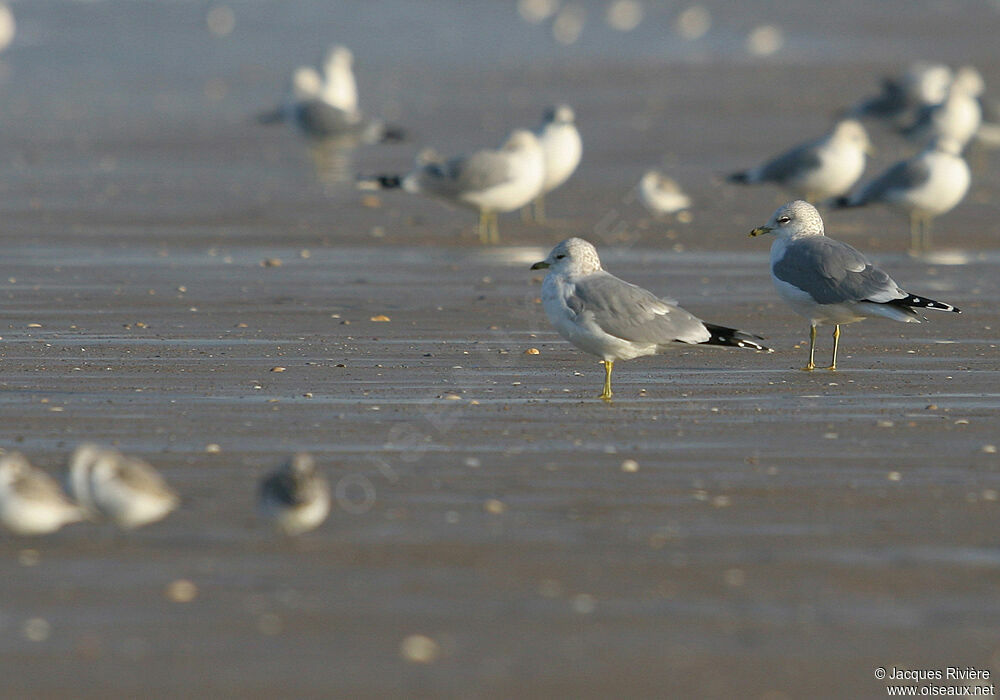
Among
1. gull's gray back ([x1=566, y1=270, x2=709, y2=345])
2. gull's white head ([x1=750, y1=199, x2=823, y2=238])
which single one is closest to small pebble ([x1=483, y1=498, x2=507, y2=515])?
gull's gray back ([x1=566, y1=270, x2=709, y2=345])

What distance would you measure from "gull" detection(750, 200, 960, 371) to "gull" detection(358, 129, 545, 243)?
5366 mm

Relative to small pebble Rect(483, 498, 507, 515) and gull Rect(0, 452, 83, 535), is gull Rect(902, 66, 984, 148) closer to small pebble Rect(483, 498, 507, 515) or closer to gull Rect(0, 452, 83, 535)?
small pebble Rect(483, 498, 507, 515)

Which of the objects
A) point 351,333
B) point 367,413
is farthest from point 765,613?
point 351,333

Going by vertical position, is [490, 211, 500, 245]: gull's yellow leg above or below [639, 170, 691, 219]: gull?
below

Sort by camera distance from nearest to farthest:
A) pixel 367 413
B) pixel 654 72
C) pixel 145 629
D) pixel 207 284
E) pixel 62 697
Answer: pixel 62 697
pixel 145 629
pixel 367 413
pixel 207 284
pixel 654 72

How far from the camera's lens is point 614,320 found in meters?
8.05

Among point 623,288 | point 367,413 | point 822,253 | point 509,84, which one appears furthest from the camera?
point 509,84

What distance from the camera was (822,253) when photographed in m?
9.08

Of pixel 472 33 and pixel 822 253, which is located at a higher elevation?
pixel 822 253

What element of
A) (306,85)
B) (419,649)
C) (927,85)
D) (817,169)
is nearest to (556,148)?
(817,169)

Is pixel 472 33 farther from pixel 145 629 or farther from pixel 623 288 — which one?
pixel 145 629

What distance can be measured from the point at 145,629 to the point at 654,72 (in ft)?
88.2

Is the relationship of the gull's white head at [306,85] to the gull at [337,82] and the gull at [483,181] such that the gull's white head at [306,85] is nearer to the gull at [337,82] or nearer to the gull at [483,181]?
the gull at [337,82]

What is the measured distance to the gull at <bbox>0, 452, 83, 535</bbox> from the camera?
536cm
